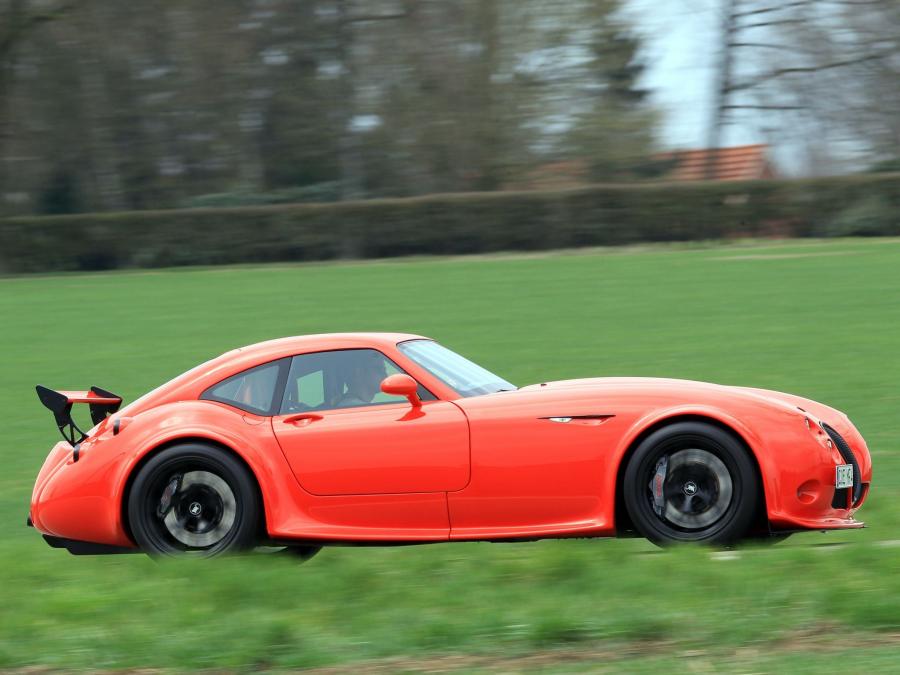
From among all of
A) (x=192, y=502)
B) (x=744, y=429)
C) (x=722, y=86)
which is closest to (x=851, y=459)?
(x=744, y=429)

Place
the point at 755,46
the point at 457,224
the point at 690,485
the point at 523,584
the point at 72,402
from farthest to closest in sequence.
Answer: the point at 755,46
the point at 457,224
the point at 72,402
the point at 690,485
the point at 523,584

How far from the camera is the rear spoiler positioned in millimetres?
7211

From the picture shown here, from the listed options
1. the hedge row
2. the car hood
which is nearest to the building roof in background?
the hedge row

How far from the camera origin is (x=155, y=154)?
1666 inches

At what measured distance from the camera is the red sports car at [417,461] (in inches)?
247

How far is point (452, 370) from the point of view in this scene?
24.0 feet

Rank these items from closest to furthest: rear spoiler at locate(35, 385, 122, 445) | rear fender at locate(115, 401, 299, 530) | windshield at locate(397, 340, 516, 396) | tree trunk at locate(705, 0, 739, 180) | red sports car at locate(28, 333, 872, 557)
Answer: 1. red sports car at locate(28, 333, 872, 557)
2. rear fender at locate(115, 401, 299, 530)
3. windshield at locate(397, 340, 516, 396)
4. rear spoiler at locate(35, 385, 122, 445)
5. tree trunk at locate(705, 0, 739, 180)

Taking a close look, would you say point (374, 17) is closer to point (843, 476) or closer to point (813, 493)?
point (843, 476)

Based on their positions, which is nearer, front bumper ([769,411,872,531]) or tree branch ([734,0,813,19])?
front bumper ([769,411,872,531])

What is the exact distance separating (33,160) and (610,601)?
3953 cm

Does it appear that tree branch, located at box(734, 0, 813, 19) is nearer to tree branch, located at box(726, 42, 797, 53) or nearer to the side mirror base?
tree branch, located at box(726, 42, 797, 53)

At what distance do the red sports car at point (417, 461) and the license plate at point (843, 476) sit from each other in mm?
11

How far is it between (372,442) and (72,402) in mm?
1808

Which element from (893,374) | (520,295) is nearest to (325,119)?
(520,295)
